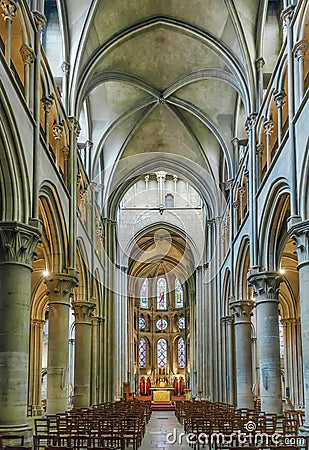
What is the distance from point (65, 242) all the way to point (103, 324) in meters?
14.5

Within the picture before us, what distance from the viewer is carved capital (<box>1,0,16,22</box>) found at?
16.8m

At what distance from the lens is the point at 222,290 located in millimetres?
36875

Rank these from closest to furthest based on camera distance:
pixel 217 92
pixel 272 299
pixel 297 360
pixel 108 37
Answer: pixel 272 299 < pixel 108 37 < pixel 217 92 < pixel 297 360

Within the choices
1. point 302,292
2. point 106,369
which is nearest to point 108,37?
point 302,292

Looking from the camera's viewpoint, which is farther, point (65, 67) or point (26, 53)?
point (65, 67)

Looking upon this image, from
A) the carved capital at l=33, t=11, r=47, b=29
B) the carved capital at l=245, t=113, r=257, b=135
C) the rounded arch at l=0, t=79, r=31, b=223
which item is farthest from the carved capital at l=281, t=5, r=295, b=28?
the rounded arch at l=0, t=79, r=31, b=223

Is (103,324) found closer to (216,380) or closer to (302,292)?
(216,380)

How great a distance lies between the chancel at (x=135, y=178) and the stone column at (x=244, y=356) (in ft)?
0.26

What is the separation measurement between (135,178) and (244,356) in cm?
1714

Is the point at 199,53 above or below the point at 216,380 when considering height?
above

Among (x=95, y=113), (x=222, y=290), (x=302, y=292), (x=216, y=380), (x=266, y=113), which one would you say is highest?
(x=95, y=113)

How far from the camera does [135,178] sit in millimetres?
42656

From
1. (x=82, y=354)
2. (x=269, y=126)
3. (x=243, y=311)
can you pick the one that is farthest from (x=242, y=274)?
(x=269, y=126)

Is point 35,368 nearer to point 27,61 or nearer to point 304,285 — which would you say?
point 27,61
